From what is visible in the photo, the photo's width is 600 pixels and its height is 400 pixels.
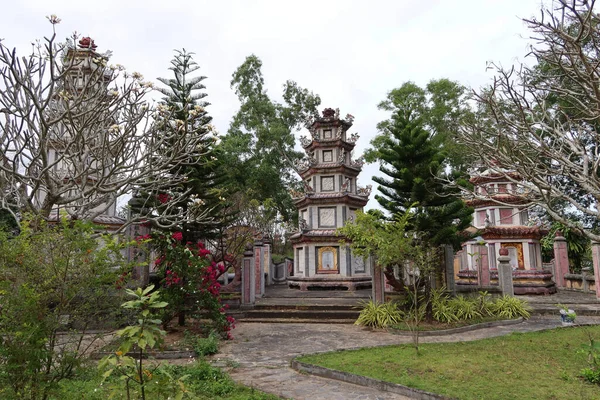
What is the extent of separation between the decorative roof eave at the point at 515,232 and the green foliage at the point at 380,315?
10.3m

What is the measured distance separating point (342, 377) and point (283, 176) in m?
20.6

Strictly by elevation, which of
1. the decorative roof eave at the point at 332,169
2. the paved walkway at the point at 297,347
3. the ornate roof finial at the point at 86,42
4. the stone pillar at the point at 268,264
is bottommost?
the paved walkway at the point at 297,347

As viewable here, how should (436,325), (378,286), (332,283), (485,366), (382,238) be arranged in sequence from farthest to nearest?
(332,283), (378,286), (436,325), (382,238), (485,366)

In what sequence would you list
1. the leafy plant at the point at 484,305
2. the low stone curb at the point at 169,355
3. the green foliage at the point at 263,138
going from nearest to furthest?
the low stone curb at the point at 169,355 < the leafy plant at the point at 484,305 < the green foliage at the point at 263,138

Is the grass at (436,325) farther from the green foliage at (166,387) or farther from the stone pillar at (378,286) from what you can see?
the green foliage at (166,387)

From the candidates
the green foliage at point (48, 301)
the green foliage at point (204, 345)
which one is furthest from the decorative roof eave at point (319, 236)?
the green foliage at point (48, 301)

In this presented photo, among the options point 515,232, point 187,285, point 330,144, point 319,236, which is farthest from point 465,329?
point 515,232

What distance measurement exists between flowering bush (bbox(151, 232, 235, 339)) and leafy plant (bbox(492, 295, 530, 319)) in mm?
7420

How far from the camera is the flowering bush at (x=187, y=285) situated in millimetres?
8703

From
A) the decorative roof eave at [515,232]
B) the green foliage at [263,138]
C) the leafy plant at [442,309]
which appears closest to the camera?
the leafy plant at [442,309]

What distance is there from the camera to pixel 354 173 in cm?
1875

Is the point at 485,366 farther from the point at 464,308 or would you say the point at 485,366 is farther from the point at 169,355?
the point at 169,355

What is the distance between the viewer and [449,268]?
12.6 m

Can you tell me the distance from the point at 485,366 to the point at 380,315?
181 inches
